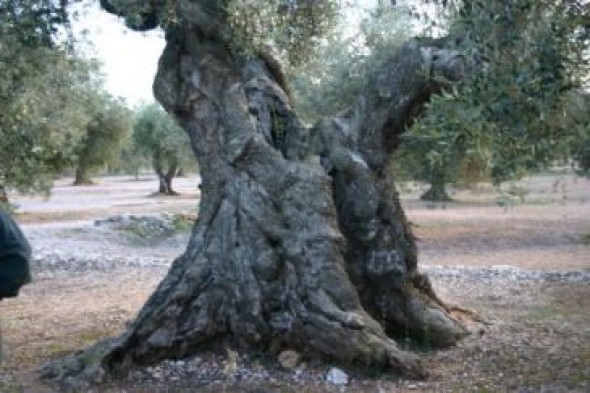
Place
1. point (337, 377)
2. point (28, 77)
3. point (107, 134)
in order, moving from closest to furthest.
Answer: point (337, 377) < point (28, 77) < point (107, 134)

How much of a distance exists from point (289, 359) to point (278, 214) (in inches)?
54.5

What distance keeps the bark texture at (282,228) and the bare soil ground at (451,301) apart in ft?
1.03

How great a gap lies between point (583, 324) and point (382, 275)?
3076 mm

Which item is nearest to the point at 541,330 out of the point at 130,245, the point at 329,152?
the point at 329,152

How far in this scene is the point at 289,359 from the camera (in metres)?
7.48

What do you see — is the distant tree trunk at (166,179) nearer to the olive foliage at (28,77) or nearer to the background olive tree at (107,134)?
the background olive tree at (107,134)

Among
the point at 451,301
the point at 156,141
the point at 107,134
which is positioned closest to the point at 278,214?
the point at 451,301

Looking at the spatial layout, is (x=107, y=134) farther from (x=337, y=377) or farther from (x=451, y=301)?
(x=337, y=377)

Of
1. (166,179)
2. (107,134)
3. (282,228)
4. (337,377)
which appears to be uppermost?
(107,134)

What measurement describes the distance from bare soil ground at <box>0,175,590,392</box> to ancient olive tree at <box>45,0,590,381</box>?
32 centimetres

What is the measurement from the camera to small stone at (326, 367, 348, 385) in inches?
279

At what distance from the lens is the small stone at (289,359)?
7.44m

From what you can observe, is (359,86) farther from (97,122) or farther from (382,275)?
(97,122)

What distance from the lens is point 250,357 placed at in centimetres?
770
